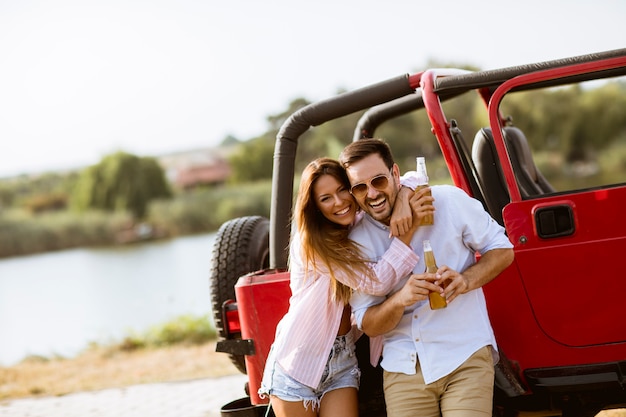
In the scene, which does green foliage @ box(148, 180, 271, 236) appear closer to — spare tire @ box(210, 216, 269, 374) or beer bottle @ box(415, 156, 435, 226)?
spare tire @ box(210, 216, 269, 374)

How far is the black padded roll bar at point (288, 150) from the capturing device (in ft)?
13.2

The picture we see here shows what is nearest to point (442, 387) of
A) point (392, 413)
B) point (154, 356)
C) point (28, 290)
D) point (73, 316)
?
point (392, 413)

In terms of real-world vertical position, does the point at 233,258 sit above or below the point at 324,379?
above

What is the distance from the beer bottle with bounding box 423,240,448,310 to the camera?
2.99 metres

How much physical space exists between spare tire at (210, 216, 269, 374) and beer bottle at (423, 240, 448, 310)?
1.68 metres

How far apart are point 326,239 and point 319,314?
1.08ft

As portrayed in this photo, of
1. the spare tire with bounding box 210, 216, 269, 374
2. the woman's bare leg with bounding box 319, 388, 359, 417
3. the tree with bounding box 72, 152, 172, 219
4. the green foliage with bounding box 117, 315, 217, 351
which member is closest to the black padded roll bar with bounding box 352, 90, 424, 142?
the spare tire with bounding box 210, 216, 269, 374

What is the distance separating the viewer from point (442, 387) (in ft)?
10.2

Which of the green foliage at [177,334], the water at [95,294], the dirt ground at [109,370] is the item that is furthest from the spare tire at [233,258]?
the water at [95,294]

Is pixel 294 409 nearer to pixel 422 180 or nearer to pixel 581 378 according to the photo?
pixel 422 180

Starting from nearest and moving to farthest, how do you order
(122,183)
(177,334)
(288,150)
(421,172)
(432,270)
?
(432,270)
(421,172)
(288,150)
(177,334)
(122,183)

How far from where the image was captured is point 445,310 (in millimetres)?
3115

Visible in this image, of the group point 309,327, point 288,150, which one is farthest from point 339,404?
point 288,150

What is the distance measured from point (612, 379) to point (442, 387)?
0.96m
